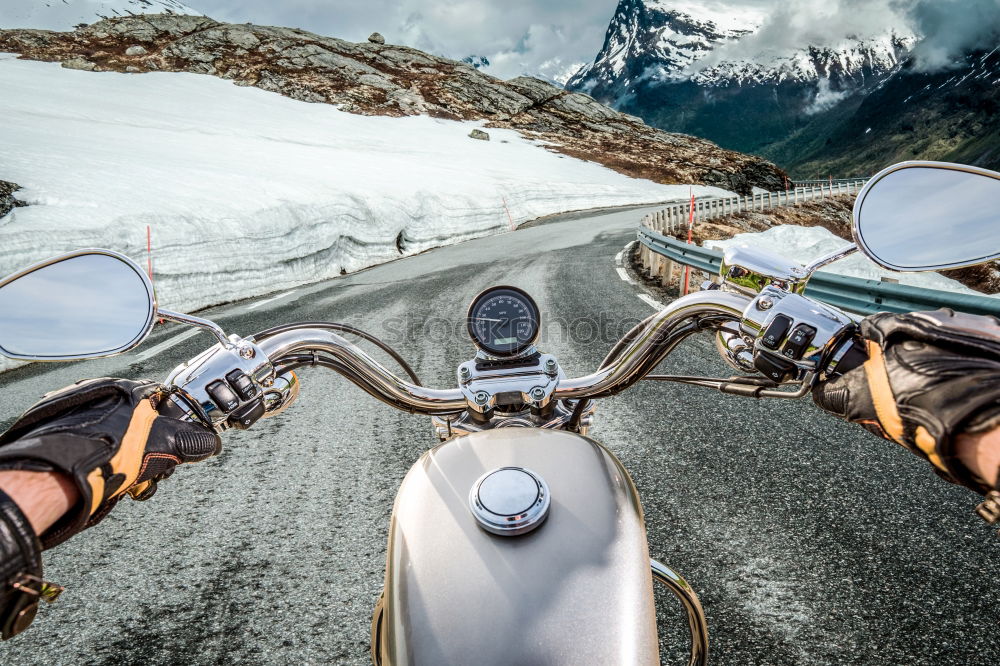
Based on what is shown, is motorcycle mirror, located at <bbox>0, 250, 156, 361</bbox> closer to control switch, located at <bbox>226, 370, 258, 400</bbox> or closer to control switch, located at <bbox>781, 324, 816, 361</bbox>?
control switch, located at <bbox>226, 370, 258, 400</bbox>

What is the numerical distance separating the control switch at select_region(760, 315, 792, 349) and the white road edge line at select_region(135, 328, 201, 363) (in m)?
5.58

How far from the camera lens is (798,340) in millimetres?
979

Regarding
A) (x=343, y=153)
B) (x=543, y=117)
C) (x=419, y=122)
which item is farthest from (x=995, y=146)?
(x=343, y=153)

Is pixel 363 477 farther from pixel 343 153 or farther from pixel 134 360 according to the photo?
pixel 343 153

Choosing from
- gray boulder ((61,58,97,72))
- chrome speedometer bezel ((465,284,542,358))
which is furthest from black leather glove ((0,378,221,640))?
gray boulder ((61,58,97,72))

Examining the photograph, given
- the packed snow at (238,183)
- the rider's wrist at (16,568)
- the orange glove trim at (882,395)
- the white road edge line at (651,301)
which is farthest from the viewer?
the packed snow at (238,183)

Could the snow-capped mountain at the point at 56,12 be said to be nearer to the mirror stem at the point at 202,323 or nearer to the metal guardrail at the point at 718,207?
the metal guardrail at the point at 718,207

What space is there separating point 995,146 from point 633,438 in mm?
208144

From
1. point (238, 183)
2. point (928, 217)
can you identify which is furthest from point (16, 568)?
point (238, 183)

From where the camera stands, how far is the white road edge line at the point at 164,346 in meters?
5.05

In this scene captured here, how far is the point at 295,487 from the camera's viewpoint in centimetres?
280

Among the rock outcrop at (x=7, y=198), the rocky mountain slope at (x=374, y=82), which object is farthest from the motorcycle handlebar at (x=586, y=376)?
the rocky mountain slope at (x=374, y=82)

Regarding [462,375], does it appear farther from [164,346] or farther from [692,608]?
[164,346]

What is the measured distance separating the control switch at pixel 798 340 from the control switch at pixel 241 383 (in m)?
1.09
